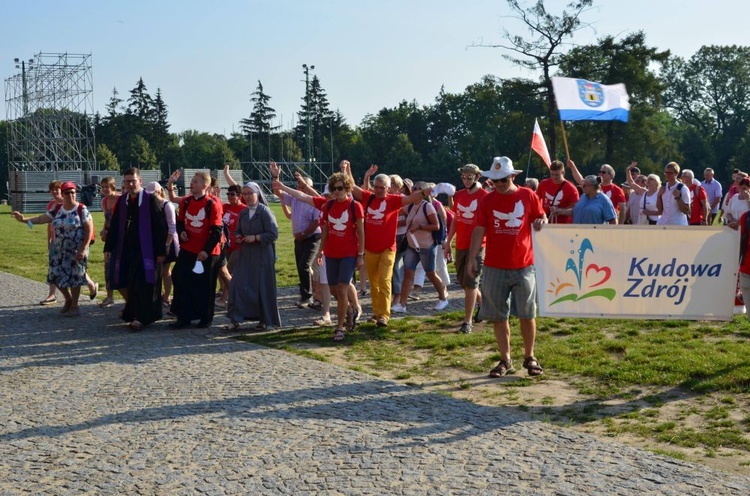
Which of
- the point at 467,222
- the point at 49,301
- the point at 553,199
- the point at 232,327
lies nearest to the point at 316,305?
the point at 232,327

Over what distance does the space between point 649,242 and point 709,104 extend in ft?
315

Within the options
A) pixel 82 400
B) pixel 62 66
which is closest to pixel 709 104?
pixel 62 66

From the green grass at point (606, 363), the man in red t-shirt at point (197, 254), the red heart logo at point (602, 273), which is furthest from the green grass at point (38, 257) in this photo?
the red heart logo at point (602, 273)

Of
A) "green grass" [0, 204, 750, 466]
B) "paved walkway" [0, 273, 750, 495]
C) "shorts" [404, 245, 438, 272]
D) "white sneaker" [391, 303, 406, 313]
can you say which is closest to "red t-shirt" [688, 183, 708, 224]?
"green grass" [0, 204, 750, 466]

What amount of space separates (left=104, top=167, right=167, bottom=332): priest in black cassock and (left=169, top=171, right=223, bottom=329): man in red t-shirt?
269 millimetres

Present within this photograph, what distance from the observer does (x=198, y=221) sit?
37.6 ft

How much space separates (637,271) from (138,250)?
608cm

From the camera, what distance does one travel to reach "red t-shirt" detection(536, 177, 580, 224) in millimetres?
11898

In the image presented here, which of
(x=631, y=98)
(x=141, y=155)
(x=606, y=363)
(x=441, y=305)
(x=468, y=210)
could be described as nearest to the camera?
(x=606, y=363)

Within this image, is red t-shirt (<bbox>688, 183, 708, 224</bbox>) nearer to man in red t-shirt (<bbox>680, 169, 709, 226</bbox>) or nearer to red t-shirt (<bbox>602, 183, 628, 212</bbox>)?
man in red t-shirt (<bbox>680, 169, 709, 226</bbox>)

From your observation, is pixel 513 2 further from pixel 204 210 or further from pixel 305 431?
pixel 305 431

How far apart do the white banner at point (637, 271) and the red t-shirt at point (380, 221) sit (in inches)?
97.9

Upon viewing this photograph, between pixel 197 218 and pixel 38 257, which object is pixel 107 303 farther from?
pixel 38 257

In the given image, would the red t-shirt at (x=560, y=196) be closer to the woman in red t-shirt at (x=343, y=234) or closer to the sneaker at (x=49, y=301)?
the woman in red t-shirt at (x=343, y=234)
